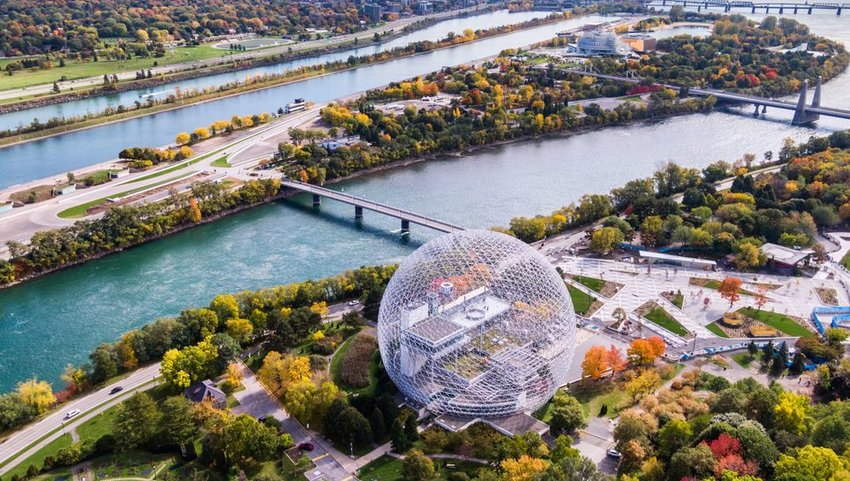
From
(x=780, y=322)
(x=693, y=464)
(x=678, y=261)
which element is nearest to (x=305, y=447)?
(x=693, y=464)

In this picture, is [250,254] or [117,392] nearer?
[117,392]

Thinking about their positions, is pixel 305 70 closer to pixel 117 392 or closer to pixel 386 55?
pixel 386 55

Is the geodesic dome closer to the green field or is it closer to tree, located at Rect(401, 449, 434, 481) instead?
tree, located at Rect(401, 449, 434, 481)

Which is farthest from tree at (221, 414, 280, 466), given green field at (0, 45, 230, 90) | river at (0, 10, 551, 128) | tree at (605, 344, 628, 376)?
green field at (0, 45, 230, 90)

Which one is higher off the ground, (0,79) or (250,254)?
(0,79)

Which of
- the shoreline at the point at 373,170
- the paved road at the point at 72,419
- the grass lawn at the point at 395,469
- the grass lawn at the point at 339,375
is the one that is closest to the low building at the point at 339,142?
the shoreline at the point at 373,170

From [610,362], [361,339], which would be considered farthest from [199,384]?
[610,362]
